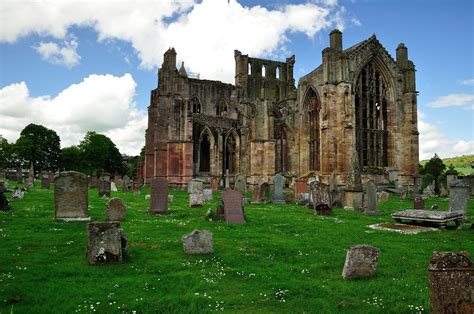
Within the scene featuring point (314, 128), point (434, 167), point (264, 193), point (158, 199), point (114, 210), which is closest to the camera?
point (114, 210)

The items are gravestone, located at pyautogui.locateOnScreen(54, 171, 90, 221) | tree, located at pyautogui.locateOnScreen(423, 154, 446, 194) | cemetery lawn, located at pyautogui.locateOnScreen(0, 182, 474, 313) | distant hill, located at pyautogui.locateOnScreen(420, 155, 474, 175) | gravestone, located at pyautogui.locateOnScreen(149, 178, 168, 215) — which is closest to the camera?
cemetery lawn, located at pyautogui.locateOnScreen(0, 182, 474, 313)

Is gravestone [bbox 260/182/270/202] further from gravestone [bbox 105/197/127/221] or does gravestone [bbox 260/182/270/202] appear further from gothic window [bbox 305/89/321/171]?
gothic window [bbox 305/89/321/171]

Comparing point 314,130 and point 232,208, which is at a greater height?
point 314,130

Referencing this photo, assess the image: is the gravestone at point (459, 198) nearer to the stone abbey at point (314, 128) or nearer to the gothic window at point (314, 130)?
the stone abbey at point (314, 128)

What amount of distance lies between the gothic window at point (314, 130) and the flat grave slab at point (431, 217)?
21.6m

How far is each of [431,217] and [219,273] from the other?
795 centimetres

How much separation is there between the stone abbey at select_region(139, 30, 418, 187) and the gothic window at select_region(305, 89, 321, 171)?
9 centimetres

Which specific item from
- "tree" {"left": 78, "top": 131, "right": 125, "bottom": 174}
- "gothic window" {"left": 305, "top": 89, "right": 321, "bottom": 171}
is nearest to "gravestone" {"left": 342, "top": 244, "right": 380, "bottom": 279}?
"gothic window" {"left": 305, "top": 89, "right": 321, "bottom": 171}

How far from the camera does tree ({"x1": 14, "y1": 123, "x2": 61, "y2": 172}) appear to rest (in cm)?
5925

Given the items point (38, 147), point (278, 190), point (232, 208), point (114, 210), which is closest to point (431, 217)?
point (232, 208)

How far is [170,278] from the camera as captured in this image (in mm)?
5824

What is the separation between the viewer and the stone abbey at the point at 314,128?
1148 inches

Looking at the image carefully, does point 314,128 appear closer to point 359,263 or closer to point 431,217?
point 431,217

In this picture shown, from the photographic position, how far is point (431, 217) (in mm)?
11133
